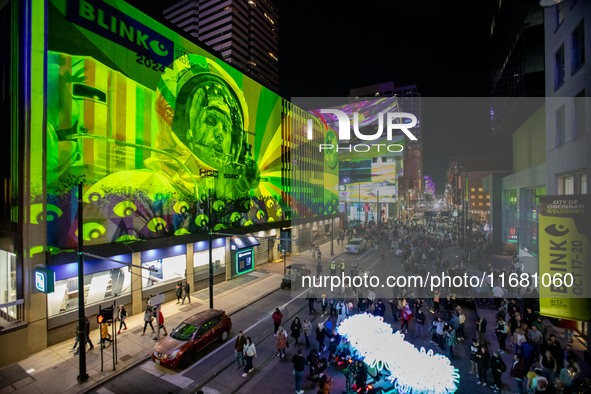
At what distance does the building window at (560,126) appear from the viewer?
1339cm

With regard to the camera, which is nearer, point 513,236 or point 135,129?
point 135,129

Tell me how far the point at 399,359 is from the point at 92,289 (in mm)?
15073

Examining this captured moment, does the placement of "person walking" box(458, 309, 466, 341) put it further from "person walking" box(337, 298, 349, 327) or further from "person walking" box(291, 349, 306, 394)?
"person walking" box(291, 349, 306, 394)

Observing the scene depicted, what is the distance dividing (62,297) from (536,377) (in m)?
18.6

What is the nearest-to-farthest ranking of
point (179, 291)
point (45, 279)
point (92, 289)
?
point (45, 279), point (92, 289), point (179, 291)

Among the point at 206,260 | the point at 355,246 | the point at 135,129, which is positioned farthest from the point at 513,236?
the point at 135,129

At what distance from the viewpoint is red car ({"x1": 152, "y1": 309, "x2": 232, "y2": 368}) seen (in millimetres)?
10656

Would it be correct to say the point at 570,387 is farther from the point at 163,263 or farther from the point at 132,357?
the point at 163,263

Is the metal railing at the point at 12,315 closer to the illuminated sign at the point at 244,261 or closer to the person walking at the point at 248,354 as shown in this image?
the person walking at the point at 248,354

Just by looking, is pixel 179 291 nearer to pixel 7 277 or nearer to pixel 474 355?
pixel 7 277

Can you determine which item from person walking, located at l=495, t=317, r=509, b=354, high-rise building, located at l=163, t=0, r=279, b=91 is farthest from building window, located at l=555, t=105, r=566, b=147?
high-rise building, located at l=163, t=0, r=279, b=91

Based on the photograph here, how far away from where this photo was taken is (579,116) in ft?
38.5

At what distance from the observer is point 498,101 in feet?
104

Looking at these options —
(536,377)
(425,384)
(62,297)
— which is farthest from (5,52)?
(536,377)
